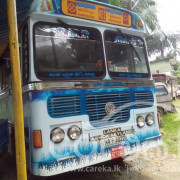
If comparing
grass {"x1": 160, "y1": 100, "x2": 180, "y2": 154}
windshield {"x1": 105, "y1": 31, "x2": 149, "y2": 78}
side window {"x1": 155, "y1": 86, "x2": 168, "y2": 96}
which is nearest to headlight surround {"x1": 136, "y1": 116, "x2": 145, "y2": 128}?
windshield {"x1": 105, "y1": 31, "x2": 149, "y2": 78}

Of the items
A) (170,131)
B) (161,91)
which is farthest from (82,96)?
(161,91)

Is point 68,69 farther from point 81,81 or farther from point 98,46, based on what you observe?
point 98,46

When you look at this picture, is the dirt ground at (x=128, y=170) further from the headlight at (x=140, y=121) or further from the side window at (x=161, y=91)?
the side window at (x=161, y=91)

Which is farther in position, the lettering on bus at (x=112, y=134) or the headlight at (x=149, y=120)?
the headlight at (x=149, y=120)

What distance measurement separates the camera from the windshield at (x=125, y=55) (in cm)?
317

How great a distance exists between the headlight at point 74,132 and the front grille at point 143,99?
3.62 ft

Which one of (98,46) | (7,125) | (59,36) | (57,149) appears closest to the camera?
(57,149)

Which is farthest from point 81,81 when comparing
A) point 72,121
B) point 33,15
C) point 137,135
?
point 137,135

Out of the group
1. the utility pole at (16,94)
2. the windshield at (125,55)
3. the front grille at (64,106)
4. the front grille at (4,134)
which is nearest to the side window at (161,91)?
the windshield at (125,55)

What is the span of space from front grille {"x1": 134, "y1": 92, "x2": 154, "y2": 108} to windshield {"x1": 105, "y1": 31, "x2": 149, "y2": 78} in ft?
1.04

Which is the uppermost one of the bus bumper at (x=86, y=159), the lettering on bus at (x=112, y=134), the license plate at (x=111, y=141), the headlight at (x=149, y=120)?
the headlight at (x=149, y=120)

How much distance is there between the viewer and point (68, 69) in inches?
109

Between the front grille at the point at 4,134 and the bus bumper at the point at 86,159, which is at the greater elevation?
the front grille at the point at 4,134

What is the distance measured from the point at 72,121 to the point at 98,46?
3.86 feet
